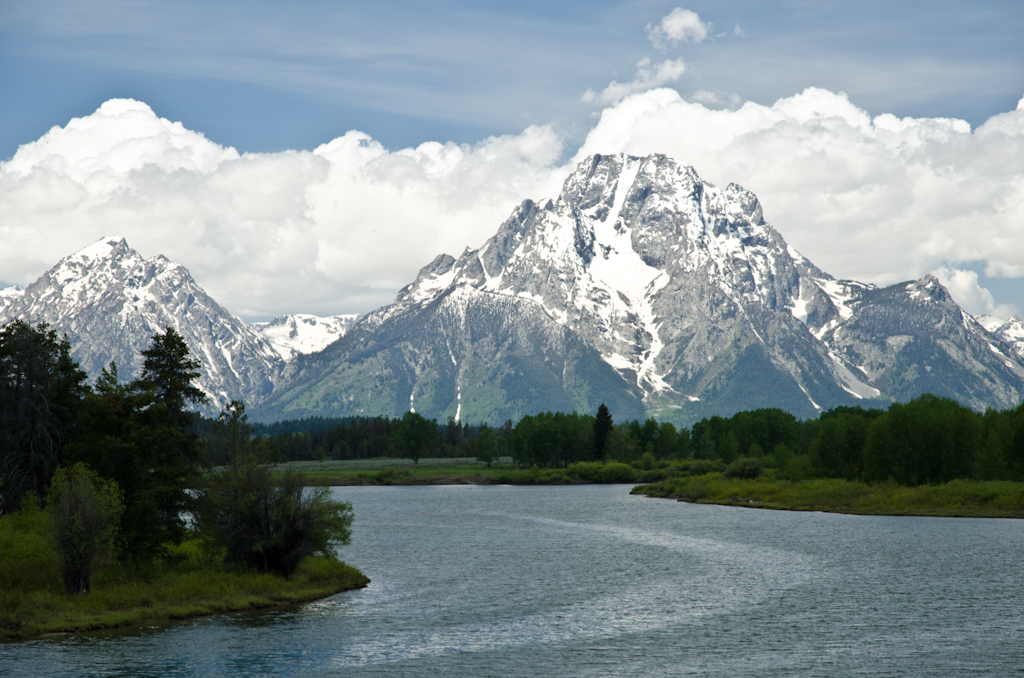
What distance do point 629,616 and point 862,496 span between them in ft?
311

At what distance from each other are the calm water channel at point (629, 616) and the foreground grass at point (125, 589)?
1990 mm

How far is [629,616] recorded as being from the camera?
56.6m

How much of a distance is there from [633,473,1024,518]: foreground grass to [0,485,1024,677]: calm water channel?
2405cm

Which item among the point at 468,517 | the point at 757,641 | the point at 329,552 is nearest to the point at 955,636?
the point at 757,641

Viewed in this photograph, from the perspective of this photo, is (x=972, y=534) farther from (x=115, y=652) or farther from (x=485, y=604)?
(x=115, y=652)

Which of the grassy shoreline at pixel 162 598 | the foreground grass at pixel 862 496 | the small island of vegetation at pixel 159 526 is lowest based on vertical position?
the foreground grass at pixel 862 496

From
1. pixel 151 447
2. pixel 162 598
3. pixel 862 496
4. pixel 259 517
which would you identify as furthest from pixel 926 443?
pixel 162 598

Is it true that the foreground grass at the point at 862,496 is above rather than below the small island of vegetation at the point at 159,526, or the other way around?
below

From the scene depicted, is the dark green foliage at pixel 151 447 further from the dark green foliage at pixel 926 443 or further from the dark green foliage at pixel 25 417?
the dark green foliage at pixel 926 443

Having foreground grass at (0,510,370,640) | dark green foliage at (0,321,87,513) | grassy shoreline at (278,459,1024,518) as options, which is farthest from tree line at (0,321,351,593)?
grassy shoreline at (278,459,1024,518)

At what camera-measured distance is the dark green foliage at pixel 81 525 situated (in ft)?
168

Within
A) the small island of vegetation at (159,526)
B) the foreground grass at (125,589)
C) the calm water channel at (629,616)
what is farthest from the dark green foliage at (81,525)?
the calm water channel at (629,616)

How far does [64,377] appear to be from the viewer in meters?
79.9

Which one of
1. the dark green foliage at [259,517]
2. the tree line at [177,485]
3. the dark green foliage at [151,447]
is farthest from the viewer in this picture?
the dark green foliage at [151,447]
